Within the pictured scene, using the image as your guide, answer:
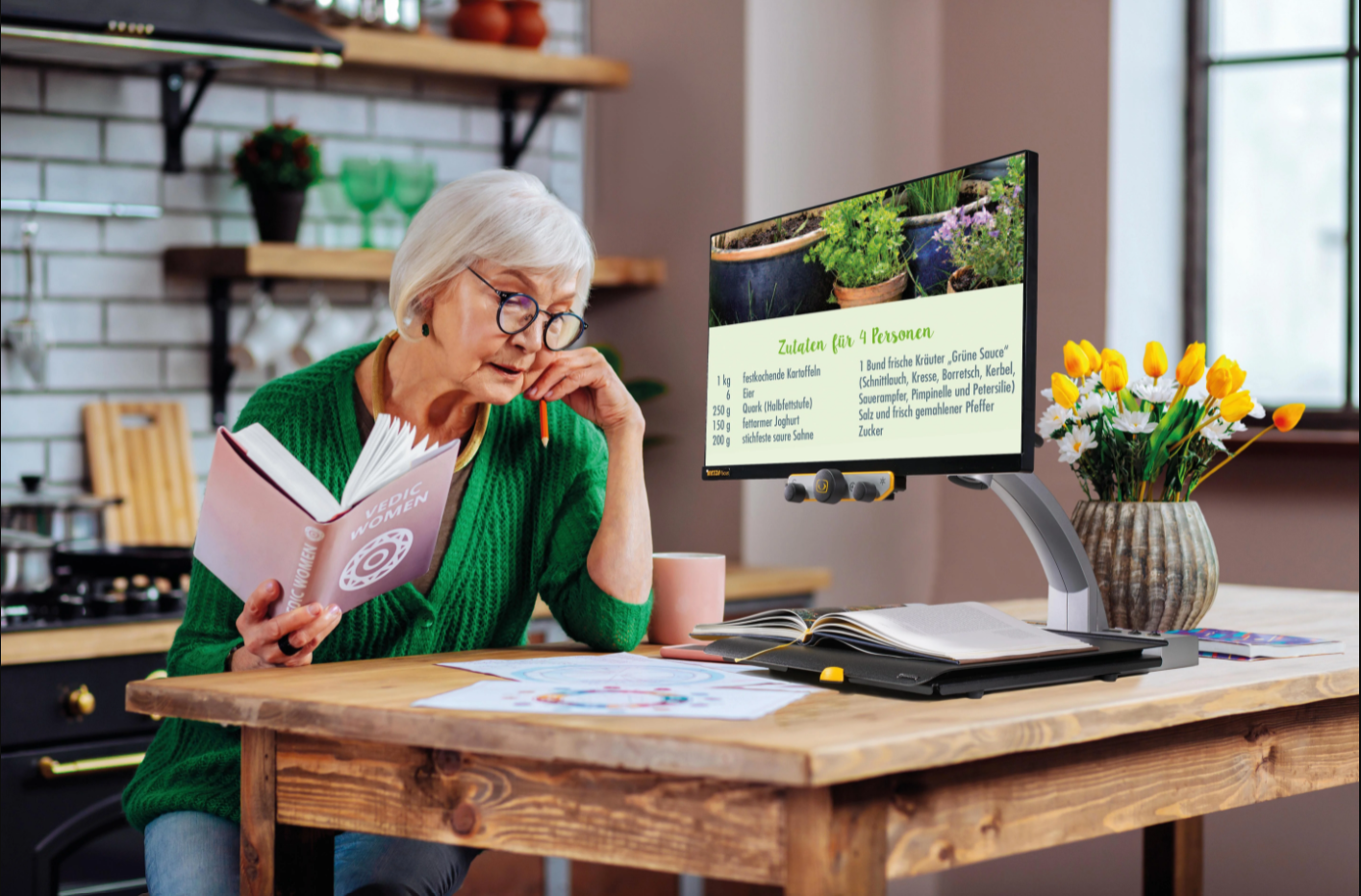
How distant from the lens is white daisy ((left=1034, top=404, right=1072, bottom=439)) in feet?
5.49

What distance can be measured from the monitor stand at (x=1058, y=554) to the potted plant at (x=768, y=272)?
0.85ft

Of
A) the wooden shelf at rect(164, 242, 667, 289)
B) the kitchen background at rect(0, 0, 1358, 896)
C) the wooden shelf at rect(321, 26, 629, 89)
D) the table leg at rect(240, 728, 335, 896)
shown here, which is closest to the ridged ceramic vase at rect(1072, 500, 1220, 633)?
the table leg at rect(240, 728, 335, 896)

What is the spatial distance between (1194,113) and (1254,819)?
147 centimetres

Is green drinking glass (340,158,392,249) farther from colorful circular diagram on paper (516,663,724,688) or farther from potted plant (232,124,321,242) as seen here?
colorful circular diagram on paper (516,663,724,688)

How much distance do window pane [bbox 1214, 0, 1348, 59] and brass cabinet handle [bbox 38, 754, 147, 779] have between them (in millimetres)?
2567

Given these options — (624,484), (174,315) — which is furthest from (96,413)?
(624,484)

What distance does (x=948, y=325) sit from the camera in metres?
1.37

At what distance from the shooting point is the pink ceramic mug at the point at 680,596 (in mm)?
1662

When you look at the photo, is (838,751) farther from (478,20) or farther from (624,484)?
(478,20)

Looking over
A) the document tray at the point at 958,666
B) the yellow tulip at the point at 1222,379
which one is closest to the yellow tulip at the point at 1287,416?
the yellow tulip at the point at 1222,379

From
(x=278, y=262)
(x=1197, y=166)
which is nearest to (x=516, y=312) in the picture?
(x=278, y=262)

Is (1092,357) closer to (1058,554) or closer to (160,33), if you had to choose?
(1058,554)

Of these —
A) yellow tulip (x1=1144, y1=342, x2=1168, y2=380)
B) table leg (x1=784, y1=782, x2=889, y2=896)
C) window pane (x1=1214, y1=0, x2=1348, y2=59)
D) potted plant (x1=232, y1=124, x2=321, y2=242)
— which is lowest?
table leg (x1=784, y1=782, x2=889, y2=896)

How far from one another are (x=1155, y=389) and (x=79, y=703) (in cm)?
164
